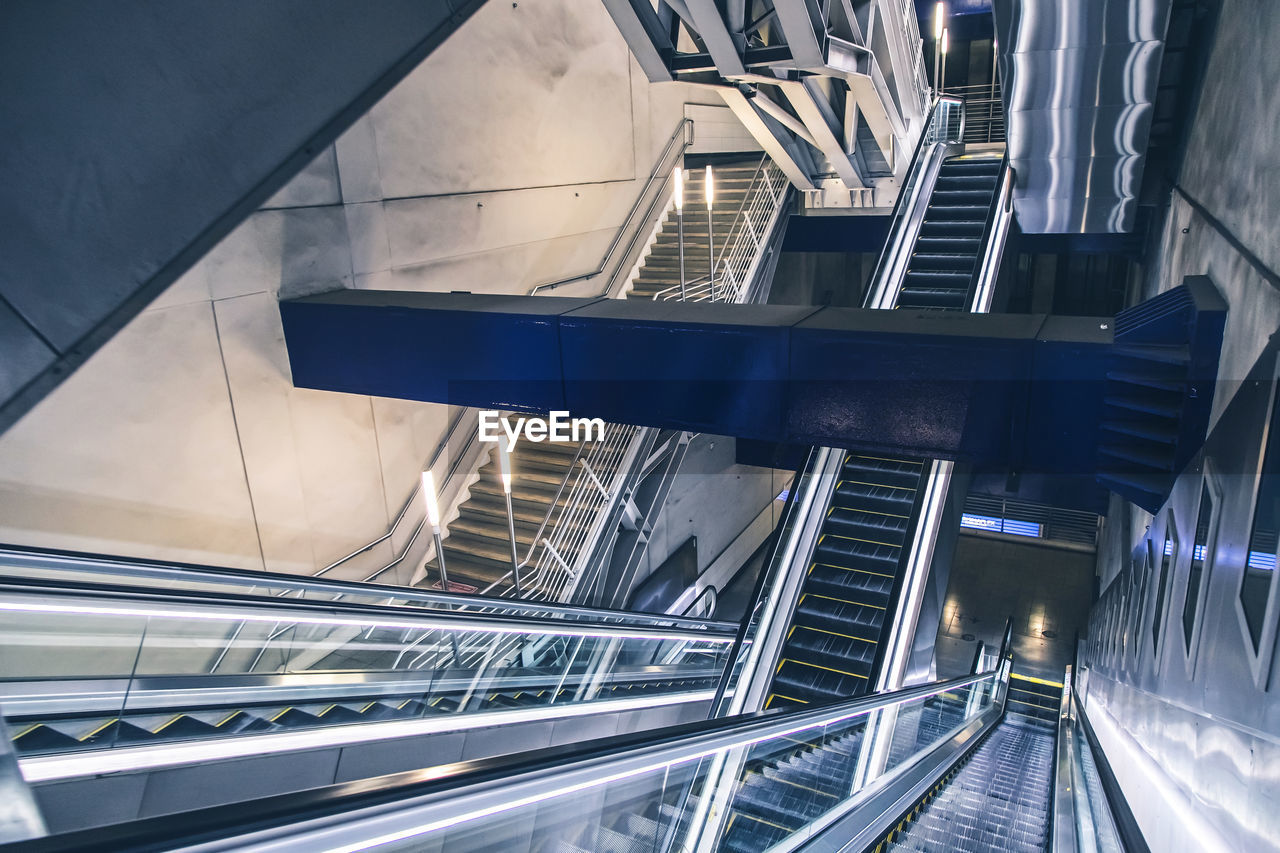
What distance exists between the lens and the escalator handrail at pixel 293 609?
3.24 metres

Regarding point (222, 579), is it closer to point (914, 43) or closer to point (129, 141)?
point (129, 141)

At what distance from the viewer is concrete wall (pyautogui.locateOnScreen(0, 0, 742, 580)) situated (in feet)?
20.2

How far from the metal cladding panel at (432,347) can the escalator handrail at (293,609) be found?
2.01 metres

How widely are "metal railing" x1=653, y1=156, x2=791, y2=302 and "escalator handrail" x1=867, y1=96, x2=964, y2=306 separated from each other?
212 cm

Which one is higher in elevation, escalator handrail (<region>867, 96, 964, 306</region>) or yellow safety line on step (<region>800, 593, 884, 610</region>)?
escalator handrail (<region>867, 96, 964, 306</region>)

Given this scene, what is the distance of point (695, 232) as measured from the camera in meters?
13.8

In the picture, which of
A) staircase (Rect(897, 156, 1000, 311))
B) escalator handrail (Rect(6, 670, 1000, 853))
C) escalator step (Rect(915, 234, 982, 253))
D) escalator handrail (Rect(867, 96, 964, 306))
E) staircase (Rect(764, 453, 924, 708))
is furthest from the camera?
escalator step (Rect(915, 234, 982, 253))

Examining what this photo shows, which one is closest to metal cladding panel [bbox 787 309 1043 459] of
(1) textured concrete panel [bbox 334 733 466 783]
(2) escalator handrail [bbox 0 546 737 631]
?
(2) escalator handrail [bbox 0 546 737 631]

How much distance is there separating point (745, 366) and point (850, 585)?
362 centimetres

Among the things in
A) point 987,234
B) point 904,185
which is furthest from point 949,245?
point 904,185

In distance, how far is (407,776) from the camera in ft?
4.73

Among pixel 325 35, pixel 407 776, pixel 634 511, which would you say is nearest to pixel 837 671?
pixel 634 511

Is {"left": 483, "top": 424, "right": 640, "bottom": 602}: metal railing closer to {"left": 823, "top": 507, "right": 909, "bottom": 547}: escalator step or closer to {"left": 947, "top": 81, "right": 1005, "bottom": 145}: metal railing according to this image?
{"left": 823, "top": 507, "right": 909, "bottom": 547}: escalator step

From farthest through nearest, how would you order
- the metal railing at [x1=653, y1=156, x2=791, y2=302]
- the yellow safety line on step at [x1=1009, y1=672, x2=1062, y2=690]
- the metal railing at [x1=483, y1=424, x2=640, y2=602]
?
the yellow safety line on step at [x1=1009, y1=672, x2=1062, y2=690] → the metal railing at [x1=653, y1=156, x2=791, y2=302] → the metal railing at [x1=483, y1=424, x2=640, y2=602]
